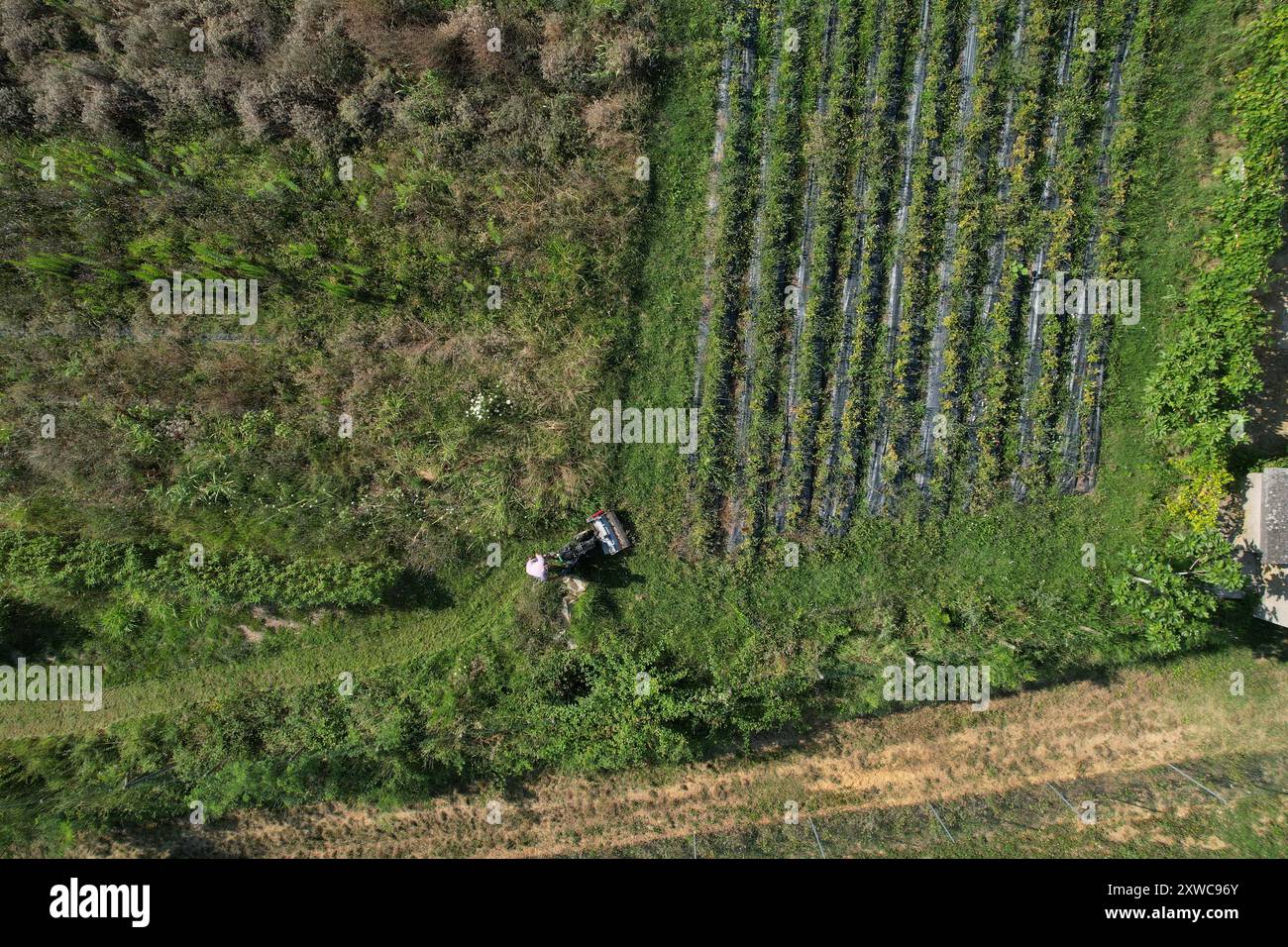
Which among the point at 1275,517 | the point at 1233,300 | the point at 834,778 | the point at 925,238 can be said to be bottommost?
the point at 834,778

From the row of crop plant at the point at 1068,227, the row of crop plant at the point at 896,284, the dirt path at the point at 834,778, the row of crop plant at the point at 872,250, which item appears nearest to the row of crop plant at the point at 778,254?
the row of crop plant at the point at 872,250

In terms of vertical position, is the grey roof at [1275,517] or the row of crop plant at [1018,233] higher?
the row of crop plant at [1018,233]

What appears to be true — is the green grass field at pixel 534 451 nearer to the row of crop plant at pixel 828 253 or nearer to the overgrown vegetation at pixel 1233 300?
the row of crop plant at pixel 828 253

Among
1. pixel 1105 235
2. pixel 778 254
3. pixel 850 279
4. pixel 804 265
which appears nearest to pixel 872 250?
pixel 850 279

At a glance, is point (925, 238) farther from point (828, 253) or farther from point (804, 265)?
point (804, 265)

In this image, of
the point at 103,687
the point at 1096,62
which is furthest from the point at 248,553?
the point at 1096,62
